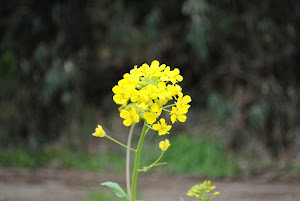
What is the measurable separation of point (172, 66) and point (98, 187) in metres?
2.40

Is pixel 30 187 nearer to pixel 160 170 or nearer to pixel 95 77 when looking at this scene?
pixel 160 170

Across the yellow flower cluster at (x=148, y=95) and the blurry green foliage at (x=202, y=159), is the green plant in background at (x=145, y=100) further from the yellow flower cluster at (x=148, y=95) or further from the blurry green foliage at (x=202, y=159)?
the blurry green foliage at (x=202, y=159)

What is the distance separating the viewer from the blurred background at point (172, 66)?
5048 mm

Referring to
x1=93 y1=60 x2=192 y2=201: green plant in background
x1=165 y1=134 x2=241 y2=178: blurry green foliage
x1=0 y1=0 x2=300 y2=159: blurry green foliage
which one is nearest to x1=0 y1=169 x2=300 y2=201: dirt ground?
x1=165 y1=134 x2=241 y2=178: blurry green foliage

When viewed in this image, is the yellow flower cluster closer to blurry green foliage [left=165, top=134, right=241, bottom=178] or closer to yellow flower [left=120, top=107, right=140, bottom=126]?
yellow flower [left=120, top=107, right=140, bottom=126]

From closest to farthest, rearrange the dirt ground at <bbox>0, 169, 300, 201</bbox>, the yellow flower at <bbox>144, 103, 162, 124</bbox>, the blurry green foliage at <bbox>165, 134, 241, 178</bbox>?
1. the yellow flower at <bbox>144, 103, 162, 124</bbox>
2. the dirt ground at <bbox>0, 169, 300, 201</bbox>
3. the blurry green foliage at <bbox>165, 134, 241, 178</bbox>

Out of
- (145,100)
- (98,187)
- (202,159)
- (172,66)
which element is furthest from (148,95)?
(172,66)

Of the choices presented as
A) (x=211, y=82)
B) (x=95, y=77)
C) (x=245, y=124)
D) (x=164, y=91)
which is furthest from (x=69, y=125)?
(x=164, y=91)

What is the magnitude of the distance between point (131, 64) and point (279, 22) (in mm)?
2159

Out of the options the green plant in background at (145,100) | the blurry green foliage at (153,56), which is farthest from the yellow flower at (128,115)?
the blurry green foliage at (153,56)

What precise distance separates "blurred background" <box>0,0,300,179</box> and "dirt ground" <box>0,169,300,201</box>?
0.67ft

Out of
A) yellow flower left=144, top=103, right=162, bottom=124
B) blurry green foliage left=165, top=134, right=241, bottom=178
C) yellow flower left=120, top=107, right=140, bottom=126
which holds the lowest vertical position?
yellow flower left=144, top=103, right=162, bottom=124

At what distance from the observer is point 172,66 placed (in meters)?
6.12

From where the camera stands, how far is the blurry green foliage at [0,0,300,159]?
5125mm
